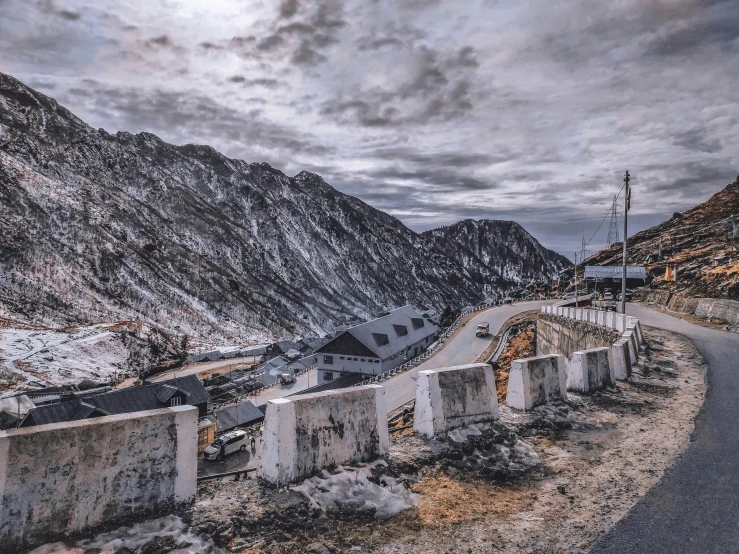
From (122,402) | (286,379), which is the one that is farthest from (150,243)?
(122,402)

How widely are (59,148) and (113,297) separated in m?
64.8

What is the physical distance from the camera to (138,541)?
13.5 feet

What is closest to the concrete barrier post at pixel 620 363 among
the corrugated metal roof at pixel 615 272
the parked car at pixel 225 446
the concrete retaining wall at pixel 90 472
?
the concrete retaining wall at pixel 90 472

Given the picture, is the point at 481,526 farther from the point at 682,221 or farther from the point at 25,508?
the point at 682,221

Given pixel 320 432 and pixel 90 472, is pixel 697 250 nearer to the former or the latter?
pixel 320 432

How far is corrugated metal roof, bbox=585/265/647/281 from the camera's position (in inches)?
2071

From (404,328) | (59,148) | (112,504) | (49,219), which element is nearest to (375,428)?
(112,504)

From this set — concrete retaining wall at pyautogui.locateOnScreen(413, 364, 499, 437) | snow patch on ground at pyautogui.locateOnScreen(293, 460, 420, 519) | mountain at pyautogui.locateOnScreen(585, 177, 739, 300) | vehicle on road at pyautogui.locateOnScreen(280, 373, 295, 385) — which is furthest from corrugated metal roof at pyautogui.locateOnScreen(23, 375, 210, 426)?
mountain at pyautogui.locateOnScreen(585, 177, 739, 300)

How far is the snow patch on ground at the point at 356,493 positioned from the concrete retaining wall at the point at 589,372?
6111 mm

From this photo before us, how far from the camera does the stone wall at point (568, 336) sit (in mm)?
18438

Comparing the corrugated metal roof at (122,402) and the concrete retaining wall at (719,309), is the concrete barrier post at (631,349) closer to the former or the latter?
the concrete retaining wall at (719,309)

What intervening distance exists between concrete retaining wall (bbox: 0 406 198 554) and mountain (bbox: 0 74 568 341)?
7017cm

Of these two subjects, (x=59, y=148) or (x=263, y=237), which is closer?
(x=59, y=148)

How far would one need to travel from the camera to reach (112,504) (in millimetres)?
4359
